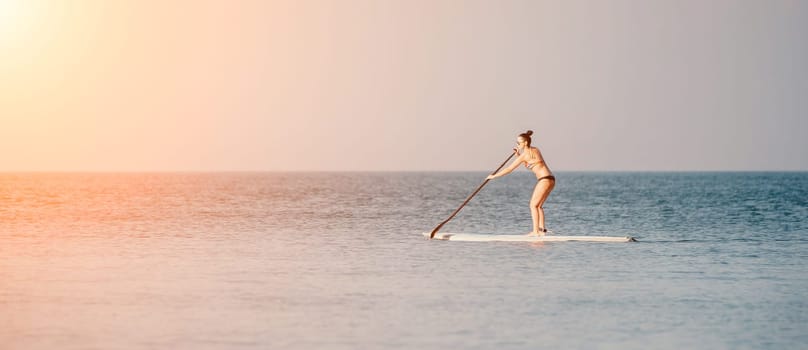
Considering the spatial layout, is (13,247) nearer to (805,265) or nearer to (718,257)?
(718,257)

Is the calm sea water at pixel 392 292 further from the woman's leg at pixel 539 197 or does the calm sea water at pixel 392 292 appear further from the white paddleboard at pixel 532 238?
the woman's leg at pixel 539 197

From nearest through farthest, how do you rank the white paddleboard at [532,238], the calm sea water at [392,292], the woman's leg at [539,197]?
the calm sea water at [392,292], the woman's leg at [539,197], the white paddleboard at [532,238]

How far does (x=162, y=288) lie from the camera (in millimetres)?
12547

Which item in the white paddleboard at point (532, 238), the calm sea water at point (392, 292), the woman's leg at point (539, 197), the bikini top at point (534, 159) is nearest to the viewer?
the calm sea water at point (392, 292)

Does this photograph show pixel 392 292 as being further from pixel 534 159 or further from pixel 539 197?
pixel 534 159

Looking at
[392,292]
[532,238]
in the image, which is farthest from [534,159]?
[392,292]

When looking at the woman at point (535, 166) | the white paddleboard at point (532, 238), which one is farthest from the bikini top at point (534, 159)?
the white paddleboard at point (532, 238)

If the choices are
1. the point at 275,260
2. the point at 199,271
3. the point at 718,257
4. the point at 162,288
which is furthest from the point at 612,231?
the point at 162,288

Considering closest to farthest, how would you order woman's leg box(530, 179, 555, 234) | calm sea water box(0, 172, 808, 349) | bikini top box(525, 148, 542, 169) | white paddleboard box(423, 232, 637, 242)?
calm sea water box(0, 172, 808, 349) < woman's leg box(530, 179, 555, 234) < bikini top box(525, 148, 542, 169) < white paddleboard box(423, 232, 637, 242)

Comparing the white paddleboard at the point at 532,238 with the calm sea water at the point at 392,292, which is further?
the white paddleboard at the point at 532,238

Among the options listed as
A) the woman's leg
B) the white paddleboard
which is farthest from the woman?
the white paddleboard

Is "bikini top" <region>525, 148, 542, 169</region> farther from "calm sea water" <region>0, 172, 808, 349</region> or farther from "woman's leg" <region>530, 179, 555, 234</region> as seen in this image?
"calm sea water" <region>0, 172, 808, 349</region>

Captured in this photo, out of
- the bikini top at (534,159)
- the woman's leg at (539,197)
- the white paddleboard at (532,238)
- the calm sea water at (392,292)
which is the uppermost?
the bikini top at (534,159)

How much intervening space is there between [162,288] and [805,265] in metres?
10.1
